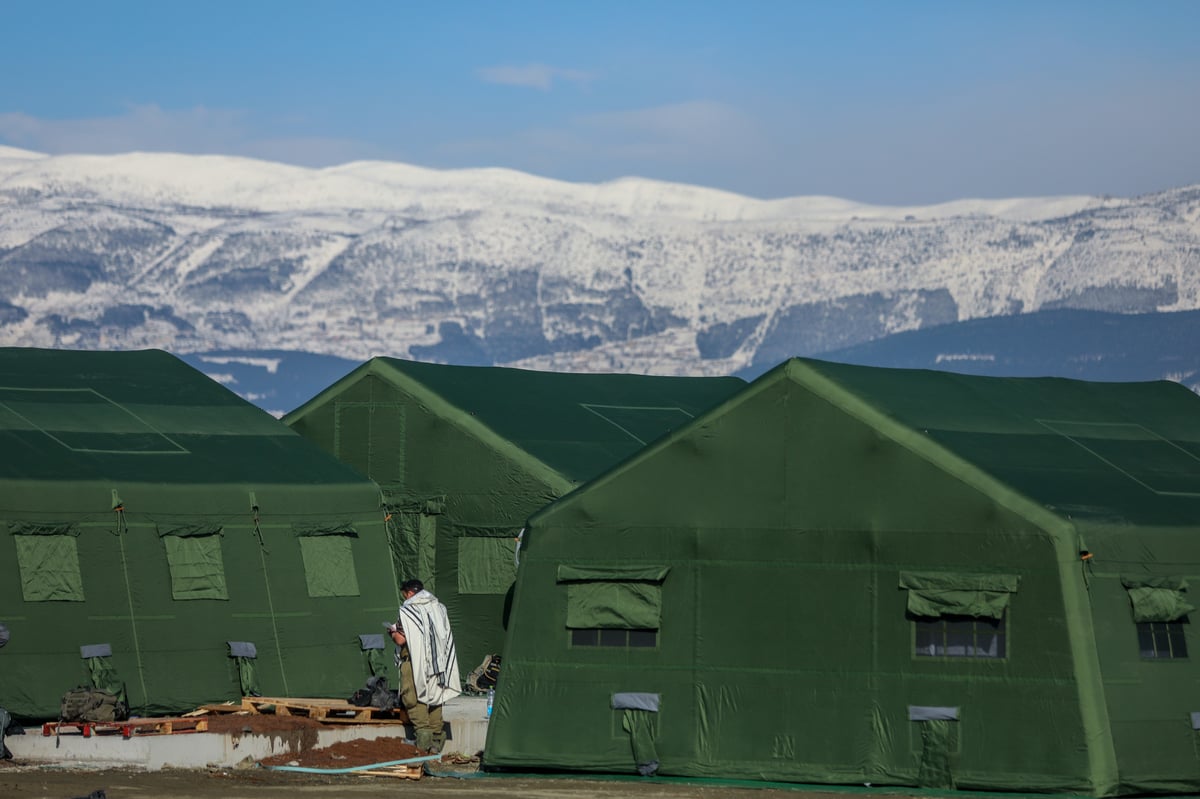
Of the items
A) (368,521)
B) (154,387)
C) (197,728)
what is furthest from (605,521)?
(154,387)

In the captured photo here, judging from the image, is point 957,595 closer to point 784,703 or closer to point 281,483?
point 784,703

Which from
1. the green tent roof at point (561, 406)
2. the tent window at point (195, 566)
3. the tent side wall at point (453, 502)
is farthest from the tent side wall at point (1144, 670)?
the tent window at point (195, 566)

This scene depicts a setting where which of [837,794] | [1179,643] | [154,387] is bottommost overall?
Result: [837,794]

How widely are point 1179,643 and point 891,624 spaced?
2.41 meters

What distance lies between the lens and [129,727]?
60.2 ft

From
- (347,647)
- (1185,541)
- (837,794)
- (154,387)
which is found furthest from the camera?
(154,387)

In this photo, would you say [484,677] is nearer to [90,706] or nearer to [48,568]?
[48,568]

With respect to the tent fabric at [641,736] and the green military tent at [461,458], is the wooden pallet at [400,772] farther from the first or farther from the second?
the green military tent at [461,458]

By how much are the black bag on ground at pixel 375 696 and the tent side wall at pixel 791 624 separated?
2388mm

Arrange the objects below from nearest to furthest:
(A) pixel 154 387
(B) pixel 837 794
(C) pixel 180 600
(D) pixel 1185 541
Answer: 1. (B) pixel 837 794
2. (D) pixel 1185 541
3. (C) pixel 180 600
4. (A) pixel 154 387

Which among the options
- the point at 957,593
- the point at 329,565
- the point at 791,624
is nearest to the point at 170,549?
the point at 329,565

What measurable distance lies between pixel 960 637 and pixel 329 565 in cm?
799

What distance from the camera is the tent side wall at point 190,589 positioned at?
19.8m

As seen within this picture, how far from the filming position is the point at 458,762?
1848 centimetres
